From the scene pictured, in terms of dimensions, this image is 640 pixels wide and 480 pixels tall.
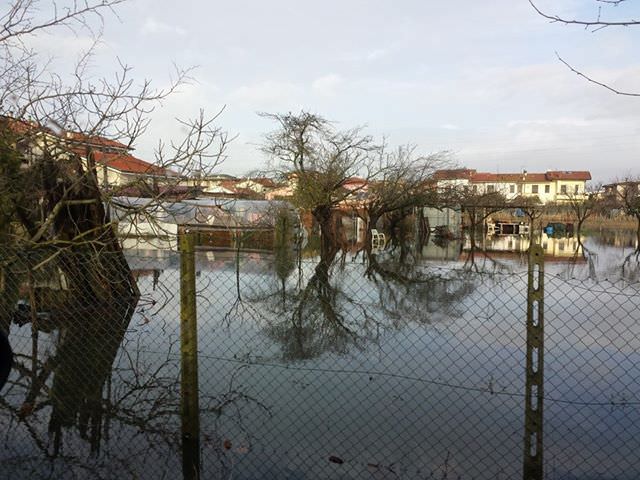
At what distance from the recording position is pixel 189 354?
345 centimetres

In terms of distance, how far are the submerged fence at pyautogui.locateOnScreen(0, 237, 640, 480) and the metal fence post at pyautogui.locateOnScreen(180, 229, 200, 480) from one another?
1 centimetres

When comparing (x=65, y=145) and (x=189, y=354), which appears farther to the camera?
(x=65, y=145)

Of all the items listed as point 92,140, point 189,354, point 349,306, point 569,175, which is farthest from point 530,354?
point 569,175

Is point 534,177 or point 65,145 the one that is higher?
point 534,177

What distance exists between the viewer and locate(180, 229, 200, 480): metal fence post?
338cm

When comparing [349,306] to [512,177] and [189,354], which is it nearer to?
[189,354]

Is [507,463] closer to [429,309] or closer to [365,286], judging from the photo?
[429,309]

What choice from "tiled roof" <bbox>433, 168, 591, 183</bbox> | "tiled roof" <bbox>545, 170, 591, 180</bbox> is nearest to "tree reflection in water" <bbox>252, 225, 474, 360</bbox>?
"tiled roof" <bbox>433, 168, 591, 183</bbox>

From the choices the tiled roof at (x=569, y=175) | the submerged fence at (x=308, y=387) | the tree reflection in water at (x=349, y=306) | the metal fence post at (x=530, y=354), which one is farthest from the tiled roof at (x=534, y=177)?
the metal fence post at (x=530, y=354)

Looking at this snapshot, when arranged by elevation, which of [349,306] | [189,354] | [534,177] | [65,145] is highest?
[534,177]

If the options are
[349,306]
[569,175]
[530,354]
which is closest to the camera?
[530,354]

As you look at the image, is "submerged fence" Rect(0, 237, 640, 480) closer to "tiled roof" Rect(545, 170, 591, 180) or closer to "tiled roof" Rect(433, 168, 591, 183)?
"tiled roof" Rect(433, 168, 591, 183)

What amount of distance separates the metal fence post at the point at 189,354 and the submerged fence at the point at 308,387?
0.03 feet

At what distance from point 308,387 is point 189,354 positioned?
5.62 ft
